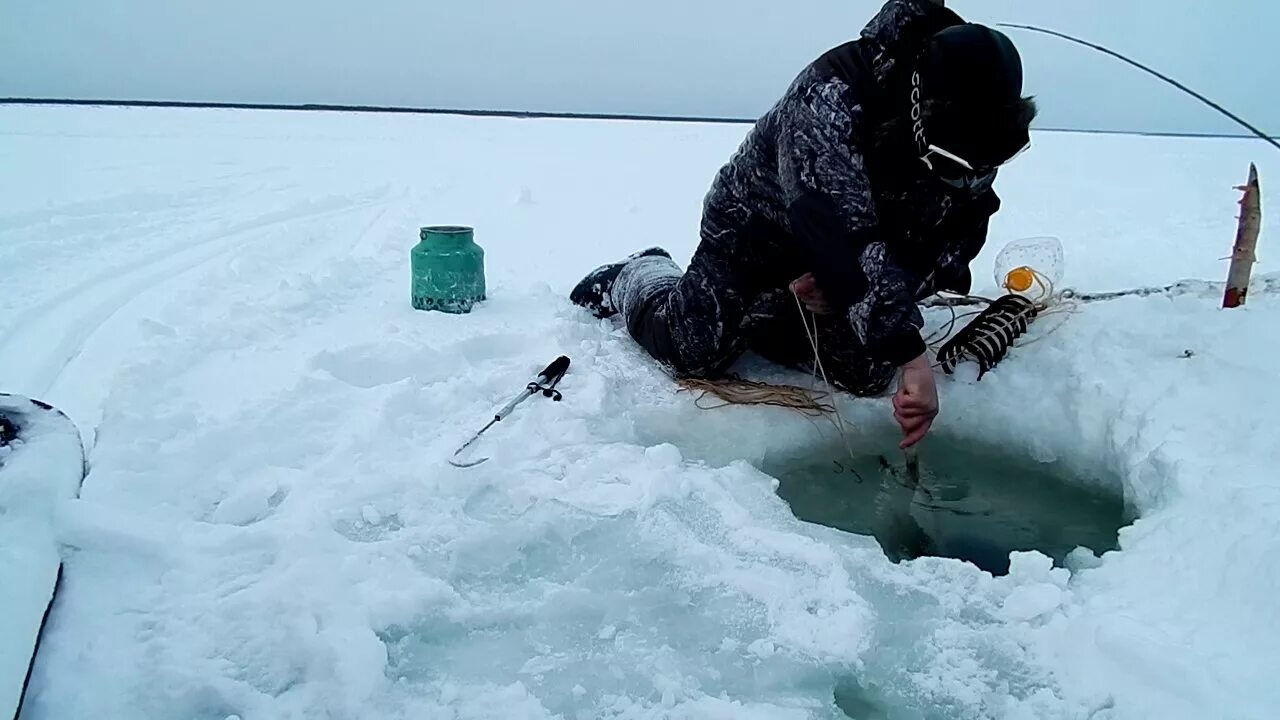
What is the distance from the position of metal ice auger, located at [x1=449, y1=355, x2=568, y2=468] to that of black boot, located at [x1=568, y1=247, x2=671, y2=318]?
1.90ft

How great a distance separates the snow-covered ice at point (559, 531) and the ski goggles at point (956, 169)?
0.64m

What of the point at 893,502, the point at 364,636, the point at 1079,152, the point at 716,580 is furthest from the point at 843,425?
the point at 1079,152

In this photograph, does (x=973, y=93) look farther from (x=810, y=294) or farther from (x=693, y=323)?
(x=693, y=323)

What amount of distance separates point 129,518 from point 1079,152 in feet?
50.0

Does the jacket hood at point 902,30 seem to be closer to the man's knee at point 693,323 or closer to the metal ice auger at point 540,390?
the man's knee at point 693,323

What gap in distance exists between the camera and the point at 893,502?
5.97ft

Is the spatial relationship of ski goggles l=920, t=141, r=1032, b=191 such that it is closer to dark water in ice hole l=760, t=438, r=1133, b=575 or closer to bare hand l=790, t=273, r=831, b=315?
bare hand l=790, t=273, r=831, b=315

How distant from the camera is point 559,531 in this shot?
1454 millimetres

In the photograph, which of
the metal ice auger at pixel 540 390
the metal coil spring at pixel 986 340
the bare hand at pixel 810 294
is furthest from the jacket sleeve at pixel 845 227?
the metal ice auger at pixel 540 390

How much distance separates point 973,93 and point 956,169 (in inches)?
6.4

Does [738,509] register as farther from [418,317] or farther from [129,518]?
[418,317]

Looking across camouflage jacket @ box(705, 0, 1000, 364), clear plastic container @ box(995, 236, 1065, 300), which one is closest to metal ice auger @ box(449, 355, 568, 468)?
camouflage jacket @ box(705, 0, 1000, 364)

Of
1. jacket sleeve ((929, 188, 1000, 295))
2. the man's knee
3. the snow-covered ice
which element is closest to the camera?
the snow-covered ice

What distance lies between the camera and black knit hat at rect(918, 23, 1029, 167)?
4.92ft
